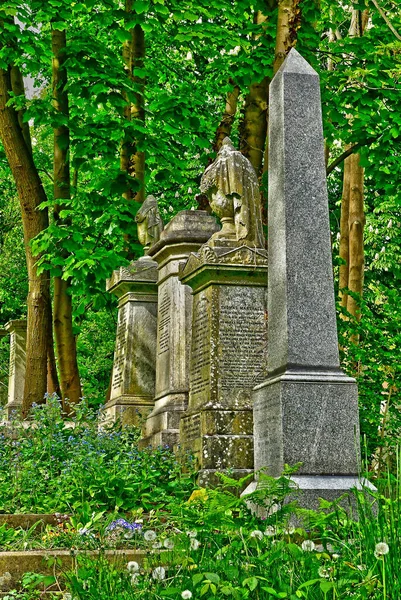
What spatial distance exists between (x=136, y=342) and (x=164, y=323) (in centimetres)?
117

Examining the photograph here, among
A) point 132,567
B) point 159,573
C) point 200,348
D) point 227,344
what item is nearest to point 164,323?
point 200,348

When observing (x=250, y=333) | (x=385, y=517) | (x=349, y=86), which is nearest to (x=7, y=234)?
(x=349, y=86)

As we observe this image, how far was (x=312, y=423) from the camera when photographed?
263 inches

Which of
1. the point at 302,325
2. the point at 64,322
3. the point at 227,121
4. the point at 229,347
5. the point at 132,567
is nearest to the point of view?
the point at 132,567

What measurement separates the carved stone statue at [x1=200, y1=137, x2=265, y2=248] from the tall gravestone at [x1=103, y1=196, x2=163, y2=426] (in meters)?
3.40

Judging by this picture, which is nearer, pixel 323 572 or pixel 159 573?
pixel 323 572

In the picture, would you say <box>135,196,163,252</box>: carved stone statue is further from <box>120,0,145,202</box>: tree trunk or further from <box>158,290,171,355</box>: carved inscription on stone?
<box>158,290,171,355</box>: carved inscription on stone

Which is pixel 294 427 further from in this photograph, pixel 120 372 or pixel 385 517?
pixel 120 372

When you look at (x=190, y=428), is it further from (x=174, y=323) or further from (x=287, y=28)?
(x=287, y=28)

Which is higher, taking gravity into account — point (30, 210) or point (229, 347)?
point (30, 210)

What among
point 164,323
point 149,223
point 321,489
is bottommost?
point 321,489

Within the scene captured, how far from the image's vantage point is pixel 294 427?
6.64m

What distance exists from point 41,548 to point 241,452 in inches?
153

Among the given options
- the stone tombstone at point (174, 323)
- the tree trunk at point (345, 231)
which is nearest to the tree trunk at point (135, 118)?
the stone tombstone at point (174, 323)
